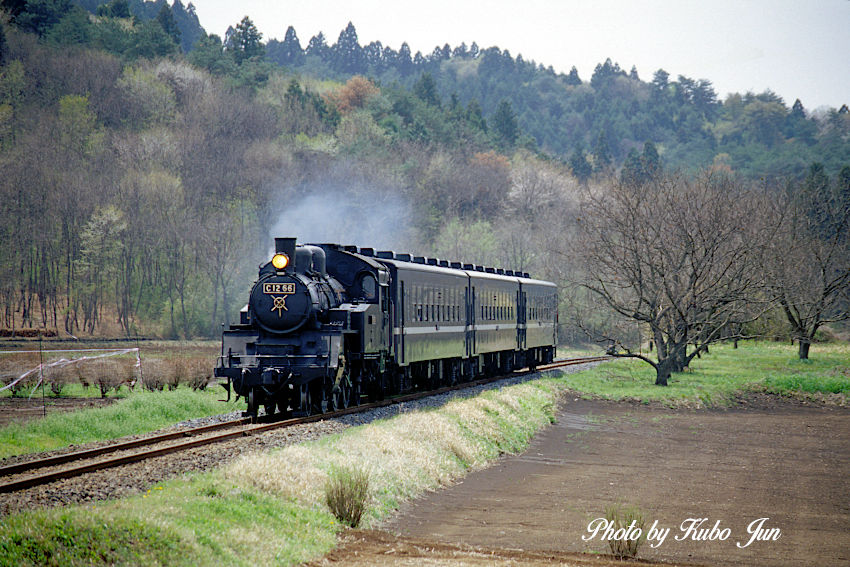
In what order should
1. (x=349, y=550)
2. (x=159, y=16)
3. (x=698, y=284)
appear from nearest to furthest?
1. (x=349, y=550)
2. (x=698, y=284)
3. (x=159, y=16)

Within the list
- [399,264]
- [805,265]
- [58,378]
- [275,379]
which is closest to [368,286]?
[399,264]

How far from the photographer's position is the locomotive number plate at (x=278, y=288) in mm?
19250

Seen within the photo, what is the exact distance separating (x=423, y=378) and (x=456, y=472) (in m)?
9.67

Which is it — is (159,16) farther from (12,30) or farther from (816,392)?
(816,392)

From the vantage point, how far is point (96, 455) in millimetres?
14922

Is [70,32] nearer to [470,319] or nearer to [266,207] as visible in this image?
[266,207]

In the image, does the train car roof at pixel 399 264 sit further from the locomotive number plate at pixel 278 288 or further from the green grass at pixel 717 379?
the green grass at pixel 717 379

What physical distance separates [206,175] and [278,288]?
200ft

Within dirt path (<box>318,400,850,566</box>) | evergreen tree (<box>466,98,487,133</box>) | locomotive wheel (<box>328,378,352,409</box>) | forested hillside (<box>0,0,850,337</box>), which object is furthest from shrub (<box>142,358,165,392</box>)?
evergreen tree (<box>466,98,487,133</box>)

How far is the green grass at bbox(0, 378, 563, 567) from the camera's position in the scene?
878 centimetres

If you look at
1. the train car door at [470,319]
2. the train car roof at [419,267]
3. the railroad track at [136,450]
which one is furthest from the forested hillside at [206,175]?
the railroad track at [136,450]

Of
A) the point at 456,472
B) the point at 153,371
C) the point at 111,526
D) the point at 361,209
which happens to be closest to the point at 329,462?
the point at 456,472

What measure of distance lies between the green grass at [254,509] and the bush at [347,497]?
18cm

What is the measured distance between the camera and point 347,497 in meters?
12.5
